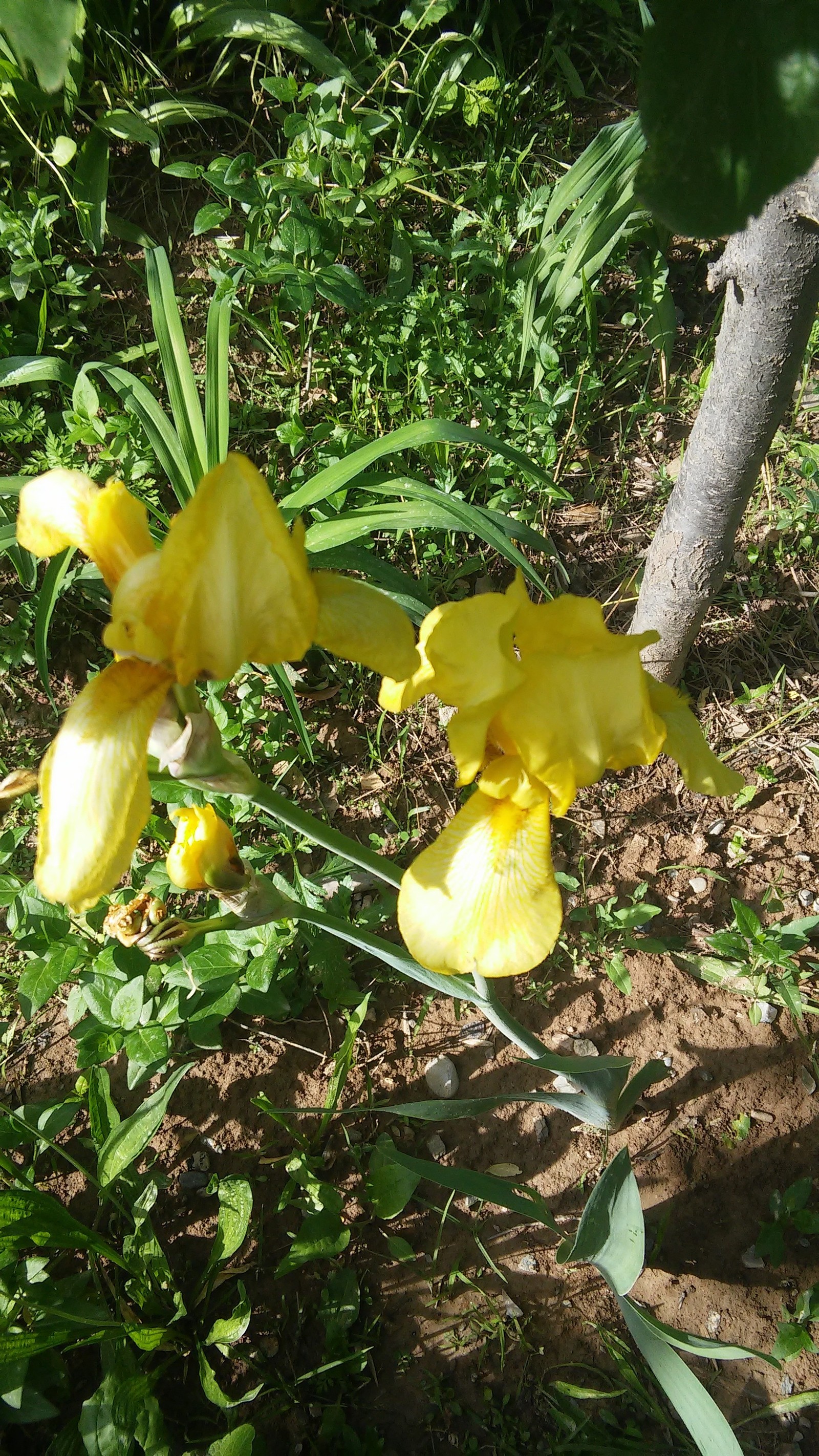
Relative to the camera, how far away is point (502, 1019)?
3.95 feet

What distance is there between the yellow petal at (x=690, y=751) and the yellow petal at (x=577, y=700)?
0.19ft

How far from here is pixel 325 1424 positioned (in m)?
1.57

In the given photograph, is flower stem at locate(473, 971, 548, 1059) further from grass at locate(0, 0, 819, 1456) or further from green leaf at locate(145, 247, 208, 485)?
green leaf at locate(145, 247, 208, 485)

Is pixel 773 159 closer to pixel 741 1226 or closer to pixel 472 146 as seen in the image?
pixel 741 1226

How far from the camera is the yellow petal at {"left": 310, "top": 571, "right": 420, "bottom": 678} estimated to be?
2.56ft

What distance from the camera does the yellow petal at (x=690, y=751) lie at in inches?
37.8

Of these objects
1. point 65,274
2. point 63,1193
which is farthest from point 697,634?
point 65,274

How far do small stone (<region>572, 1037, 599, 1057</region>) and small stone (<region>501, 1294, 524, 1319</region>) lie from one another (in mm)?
462

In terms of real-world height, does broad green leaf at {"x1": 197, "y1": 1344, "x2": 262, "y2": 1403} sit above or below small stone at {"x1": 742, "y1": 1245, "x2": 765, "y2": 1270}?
below

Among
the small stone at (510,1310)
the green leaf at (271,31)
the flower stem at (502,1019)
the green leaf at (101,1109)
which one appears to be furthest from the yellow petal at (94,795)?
the green leaf at (271,31)

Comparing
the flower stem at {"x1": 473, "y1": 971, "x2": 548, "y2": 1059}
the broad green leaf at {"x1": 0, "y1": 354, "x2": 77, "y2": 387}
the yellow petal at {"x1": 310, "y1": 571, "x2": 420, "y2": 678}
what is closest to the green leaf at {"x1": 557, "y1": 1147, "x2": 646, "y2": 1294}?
the flower stem at {"x1": 473, "y1": 971, "x2": 548, "y2": 1059}

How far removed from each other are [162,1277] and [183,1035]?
16.7 inches

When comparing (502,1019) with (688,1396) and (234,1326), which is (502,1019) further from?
(234,1326)

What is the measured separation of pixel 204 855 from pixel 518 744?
0.40 meters
